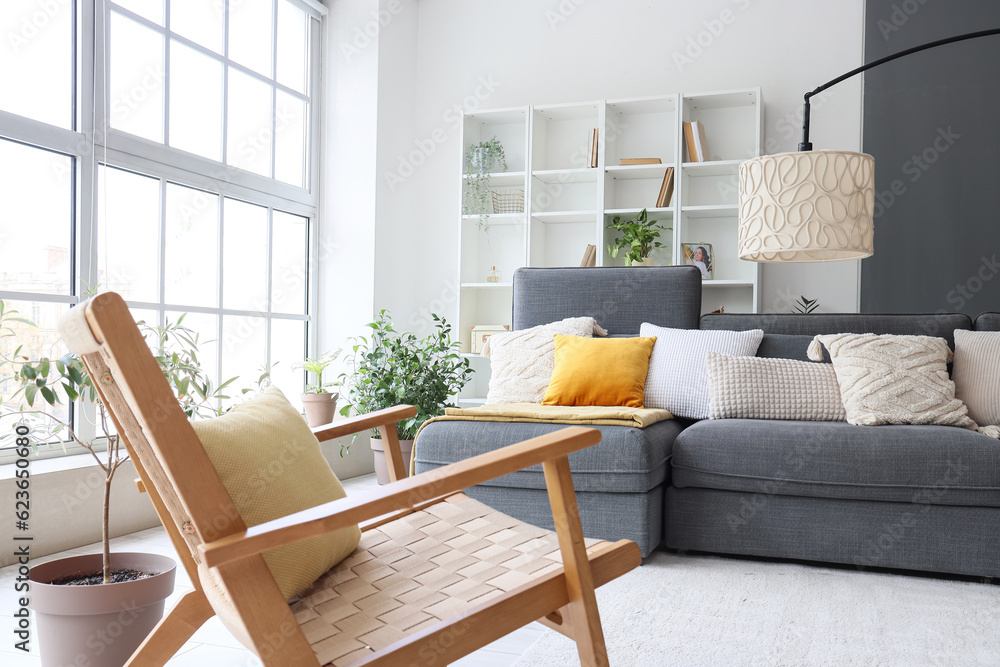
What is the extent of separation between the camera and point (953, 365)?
2719mm

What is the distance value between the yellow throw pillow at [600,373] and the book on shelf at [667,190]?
1555 millimetres

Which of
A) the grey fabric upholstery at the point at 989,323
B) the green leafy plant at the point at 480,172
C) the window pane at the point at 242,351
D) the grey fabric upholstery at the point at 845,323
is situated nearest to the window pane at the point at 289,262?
the window pane at the point at 242,351

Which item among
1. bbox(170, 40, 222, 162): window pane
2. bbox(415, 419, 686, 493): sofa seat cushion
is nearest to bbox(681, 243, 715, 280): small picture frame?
bbox(415, 419, 686, 493): sofa seat cushion

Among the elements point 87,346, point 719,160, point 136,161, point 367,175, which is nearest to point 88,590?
point 87,346

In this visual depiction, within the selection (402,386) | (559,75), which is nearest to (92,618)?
(402,386)

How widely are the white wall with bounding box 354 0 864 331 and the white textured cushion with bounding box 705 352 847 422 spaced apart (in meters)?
1.67

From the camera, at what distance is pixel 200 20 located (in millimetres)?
3576

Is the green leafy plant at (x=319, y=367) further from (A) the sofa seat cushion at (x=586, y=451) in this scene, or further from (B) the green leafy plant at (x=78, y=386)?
(A) the sofa seat cushion at (x=586, y=451)

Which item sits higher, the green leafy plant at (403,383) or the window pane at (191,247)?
the window pane at (191,247)

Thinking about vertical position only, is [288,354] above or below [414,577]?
above

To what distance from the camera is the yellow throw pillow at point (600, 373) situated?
9.33ft

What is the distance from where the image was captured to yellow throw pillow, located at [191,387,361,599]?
1.09m

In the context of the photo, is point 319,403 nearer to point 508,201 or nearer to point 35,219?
point 35,219

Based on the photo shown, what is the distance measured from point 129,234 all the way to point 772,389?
2.57 metres
